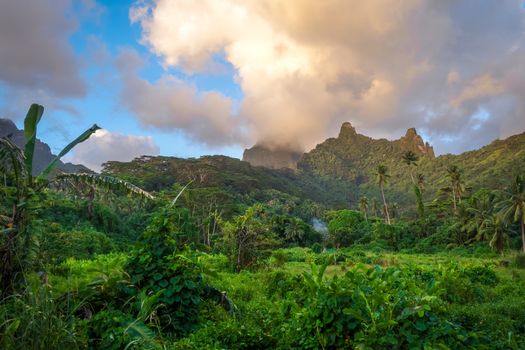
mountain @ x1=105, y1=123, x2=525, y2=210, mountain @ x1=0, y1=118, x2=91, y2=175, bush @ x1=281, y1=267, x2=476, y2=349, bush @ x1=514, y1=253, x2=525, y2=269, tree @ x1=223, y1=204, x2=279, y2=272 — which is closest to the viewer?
bush @ x1=281, y1=267, x2=476, y2=349

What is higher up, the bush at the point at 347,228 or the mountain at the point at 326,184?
the mountain at the point at 326,184

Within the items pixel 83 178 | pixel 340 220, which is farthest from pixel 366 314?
pixel 340 220

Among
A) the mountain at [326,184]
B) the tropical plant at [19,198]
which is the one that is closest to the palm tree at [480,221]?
the mountain at [326,184]

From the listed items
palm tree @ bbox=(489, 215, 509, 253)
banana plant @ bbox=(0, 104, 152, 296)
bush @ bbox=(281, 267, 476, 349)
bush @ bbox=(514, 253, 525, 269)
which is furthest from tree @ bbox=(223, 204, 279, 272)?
palm tree @ bbox=(489, 215, 509, 253)

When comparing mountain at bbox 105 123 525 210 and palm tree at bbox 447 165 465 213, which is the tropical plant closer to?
mountain at bbox 105 123 525 210

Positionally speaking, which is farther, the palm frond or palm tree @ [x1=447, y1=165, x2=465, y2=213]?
palm tree @ [x1=447, y1=165, x2=465, y2=213]

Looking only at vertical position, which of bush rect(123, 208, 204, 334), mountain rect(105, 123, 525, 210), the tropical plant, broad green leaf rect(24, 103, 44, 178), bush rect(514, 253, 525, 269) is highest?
mountain rect(105, 123, 525, 210)

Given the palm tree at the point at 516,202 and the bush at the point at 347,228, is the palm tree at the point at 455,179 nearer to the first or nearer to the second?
the bush at the point at 347,228

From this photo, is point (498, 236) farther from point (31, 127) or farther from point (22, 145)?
point (31, 127)

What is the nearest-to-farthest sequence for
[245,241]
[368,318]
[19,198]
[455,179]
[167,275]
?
[368,318] < [19,198] < [167,275] < [245,241] < [455,179]

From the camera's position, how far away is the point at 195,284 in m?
6.16

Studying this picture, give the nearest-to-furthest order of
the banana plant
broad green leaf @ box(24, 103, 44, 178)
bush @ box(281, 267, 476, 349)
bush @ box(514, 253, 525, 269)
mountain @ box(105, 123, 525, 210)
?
bush @ box(281, 267, 476, 349)
the banana plant
broad green leaf @ box(24, 103, 44, 178)
bush @ box(514, 253, 525, 269)
mountain @ box(105, 123, 525, 210)

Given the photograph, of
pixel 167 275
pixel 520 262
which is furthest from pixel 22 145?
pixel 520 262

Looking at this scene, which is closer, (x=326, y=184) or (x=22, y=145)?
(x=22, y=145)
